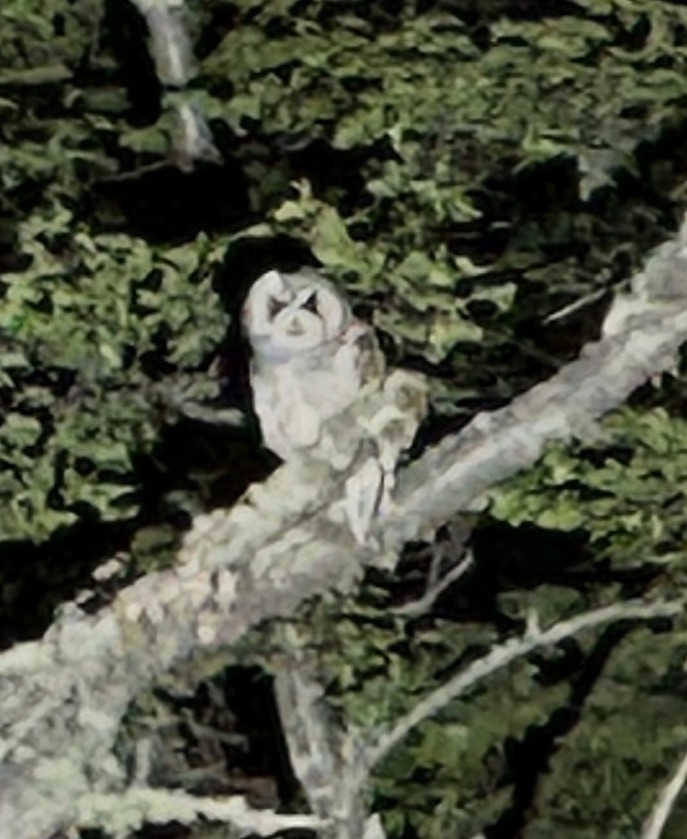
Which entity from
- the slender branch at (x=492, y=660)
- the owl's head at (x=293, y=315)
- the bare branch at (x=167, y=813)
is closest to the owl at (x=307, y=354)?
the owl's head at (x=293, y=315)

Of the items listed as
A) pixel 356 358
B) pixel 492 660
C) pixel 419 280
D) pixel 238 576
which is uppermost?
pixel 356 358

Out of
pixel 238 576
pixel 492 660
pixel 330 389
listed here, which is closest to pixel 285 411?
pixel 330 389

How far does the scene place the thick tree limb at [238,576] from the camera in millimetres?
3281

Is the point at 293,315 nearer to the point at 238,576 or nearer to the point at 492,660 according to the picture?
the point at 238,576

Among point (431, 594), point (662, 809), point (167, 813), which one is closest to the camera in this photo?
point (167, 813)

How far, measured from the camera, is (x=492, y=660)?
13.0 feet

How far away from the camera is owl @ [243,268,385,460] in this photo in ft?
10.7

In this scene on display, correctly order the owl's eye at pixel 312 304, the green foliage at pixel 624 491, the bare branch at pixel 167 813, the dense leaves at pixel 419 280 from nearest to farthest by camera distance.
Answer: the owl's eye at pixel 312 304 → the bare branch at pixel 167 813 → the green foliage at pixel 624 491 → the dense leaves at pixel 419 280

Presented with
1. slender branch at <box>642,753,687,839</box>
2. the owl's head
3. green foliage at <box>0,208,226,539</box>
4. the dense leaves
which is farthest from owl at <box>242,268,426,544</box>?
green foliage at <box>0,208,226,539</box>

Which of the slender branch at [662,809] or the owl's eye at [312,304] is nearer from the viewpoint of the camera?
the owl's eye at [312,304]

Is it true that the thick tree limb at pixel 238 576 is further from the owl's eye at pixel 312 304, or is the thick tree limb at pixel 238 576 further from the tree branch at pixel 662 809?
the tree branch at pixel 662 809

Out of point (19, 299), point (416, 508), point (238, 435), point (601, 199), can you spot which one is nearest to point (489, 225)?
point (601, 199)

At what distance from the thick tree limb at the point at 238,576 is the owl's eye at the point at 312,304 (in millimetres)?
147

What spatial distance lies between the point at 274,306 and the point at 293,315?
0.10 feet
